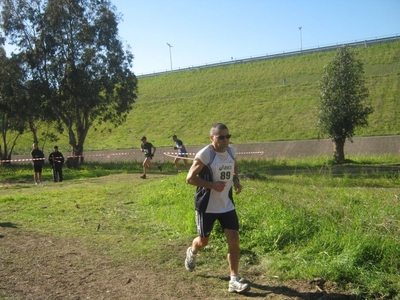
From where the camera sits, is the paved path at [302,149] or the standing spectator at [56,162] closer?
the standing spectator at [56,162]

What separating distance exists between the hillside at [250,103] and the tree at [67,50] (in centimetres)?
872

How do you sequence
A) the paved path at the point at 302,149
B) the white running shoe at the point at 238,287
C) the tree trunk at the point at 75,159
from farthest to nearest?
the paved path at the point at 302,149, the tree trunk at the point at 75,159, the white running shoe at the point at 238,287

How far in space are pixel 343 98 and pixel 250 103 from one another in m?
22.7

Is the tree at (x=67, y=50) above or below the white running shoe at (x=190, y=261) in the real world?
above

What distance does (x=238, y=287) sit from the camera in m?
5.16

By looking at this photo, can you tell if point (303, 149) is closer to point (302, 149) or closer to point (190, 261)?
point (302, 149)

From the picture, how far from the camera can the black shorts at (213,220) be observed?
214 inches

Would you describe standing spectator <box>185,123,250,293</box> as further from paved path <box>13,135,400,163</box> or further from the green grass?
paved path <box>13,135,400,163</box>

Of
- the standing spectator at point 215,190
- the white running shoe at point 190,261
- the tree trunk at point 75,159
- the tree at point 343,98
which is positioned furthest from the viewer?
the tree trunk at point 75,159

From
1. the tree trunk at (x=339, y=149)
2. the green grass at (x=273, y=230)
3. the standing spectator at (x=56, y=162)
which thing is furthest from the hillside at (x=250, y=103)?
the green grass at (x=273, y=230)

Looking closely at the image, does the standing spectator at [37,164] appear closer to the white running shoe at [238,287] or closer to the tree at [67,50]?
the tree at [67,50]

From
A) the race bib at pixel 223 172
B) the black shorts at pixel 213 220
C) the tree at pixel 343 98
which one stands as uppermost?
the tree at pixel 343 98

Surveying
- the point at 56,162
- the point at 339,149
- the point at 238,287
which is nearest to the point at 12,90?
the point at 56,162

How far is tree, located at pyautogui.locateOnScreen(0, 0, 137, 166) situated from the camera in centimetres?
2841
